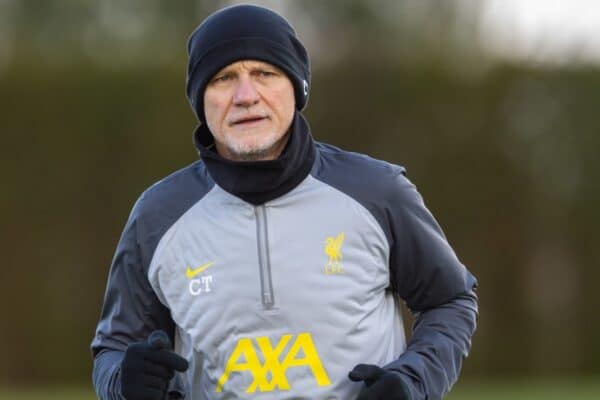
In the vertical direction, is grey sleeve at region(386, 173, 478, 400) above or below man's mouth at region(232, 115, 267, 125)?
below

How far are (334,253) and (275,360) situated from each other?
328 mm

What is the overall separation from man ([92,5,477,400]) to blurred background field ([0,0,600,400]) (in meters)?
9.31

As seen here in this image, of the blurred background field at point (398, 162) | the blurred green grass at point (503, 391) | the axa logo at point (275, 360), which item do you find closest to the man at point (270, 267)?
the axa logo at point (275, 360)

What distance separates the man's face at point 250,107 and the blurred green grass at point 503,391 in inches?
291

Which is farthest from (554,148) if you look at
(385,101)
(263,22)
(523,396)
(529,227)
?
(263,22)

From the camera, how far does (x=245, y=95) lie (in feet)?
11.9

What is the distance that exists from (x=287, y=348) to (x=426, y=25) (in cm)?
1277

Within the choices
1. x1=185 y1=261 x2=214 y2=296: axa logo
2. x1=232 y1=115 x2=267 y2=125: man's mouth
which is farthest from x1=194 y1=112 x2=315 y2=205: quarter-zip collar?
x1=185 y1=261 x2=214 y2=296: axa logo

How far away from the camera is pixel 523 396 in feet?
36.8

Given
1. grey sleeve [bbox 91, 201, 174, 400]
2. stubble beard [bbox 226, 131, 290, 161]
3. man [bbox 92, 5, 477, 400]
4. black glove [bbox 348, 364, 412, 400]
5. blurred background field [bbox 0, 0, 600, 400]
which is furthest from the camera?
blurred background field [bbox 0, 0, 600, 400]

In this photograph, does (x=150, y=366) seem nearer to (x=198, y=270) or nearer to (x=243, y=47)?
(x=198, y=270)

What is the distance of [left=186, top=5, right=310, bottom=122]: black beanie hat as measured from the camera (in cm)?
Result: 367

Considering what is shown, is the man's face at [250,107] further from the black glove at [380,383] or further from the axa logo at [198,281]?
the black glove at [380,383]

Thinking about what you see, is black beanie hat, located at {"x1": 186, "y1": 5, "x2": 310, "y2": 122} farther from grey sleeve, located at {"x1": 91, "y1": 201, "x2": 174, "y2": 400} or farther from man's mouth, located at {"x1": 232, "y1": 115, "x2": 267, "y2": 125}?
grey sleeve, located at {"x1": 91, "y1": 201, "x2": 174, "y2": 400}
